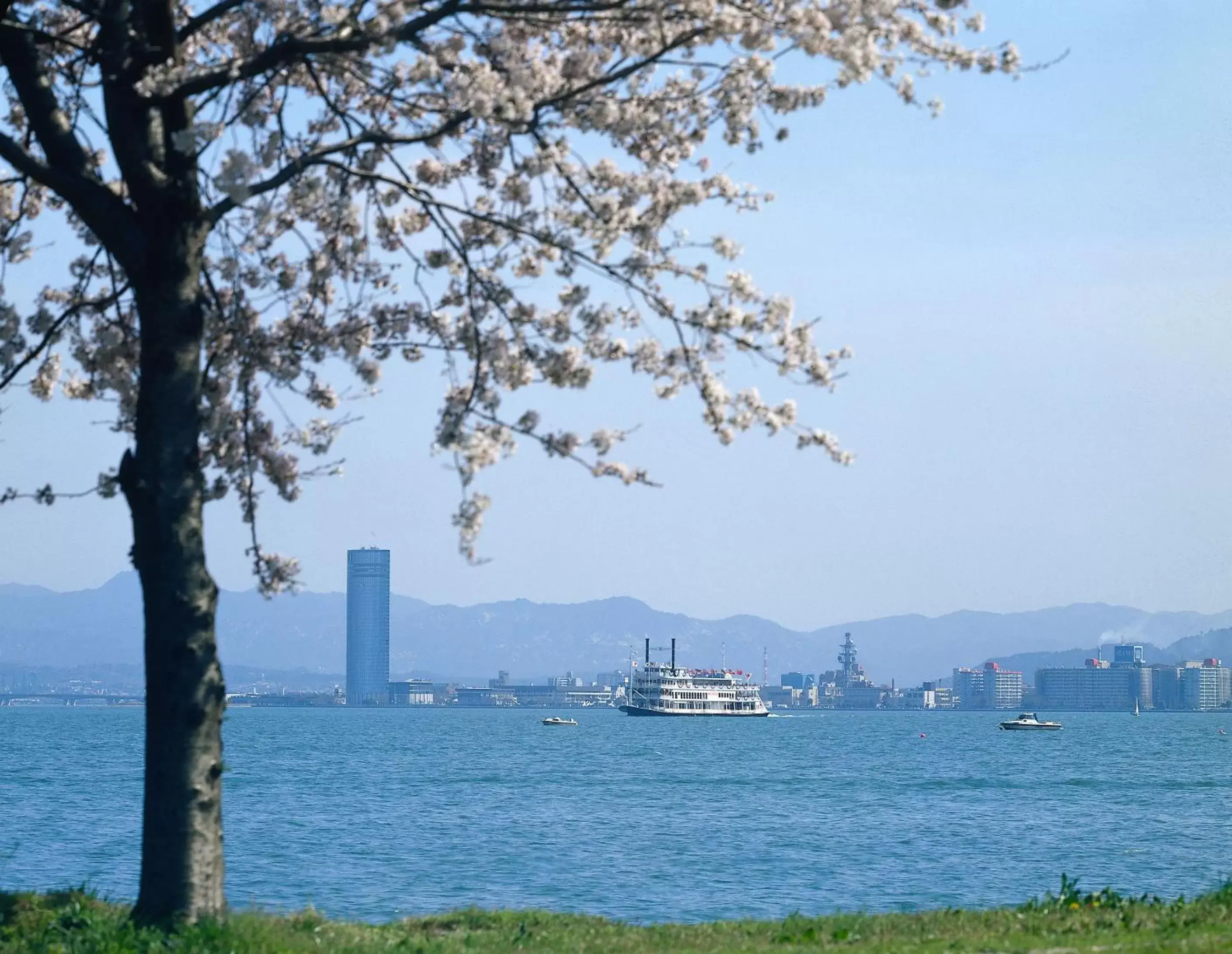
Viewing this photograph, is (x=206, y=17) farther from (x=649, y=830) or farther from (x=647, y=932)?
(x=649, y=830)

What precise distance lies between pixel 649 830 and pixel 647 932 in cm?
3975

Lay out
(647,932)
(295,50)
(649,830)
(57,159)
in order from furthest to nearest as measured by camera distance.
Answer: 1. (649,830)
2. (647,932)
3. (57,159)
4. (295,50)

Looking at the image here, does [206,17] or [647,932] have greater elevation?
[206,17]

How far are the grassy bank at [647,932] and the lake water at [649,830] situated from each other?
1.57 meters

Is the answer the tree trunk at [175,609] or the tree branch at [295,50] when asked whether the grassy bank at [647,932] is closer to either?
the tree trunk at [175,609]

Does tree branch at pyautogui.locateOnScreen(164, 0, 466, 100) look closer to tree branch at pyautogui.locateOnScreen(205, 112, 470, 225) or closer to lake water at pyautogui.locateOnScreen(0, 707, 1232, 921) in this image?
tree branch at pyautogui.locateOnScreen(205, 112, 470, 225)

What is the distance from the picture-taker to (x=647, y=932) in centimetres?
1445

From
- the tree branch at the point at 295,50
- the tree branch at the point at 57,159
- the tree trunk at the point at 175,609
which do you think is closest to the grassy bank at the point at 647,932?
the tree trunk at the point at 175,609

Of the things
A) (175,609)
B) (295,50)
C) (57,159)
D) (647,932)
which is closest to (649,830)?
(647,932)

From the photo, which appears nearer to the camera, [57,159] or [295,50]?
[295,50]

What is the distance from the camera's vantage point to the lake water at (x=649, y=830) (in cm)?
3691

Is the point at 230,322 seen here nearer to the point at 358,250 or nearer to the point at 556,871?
the point at 358,250

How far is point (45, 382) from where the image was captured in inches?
579

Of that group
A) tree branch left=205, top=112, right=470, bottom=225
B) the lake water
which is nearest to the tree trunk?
tree branch left=205, top=112, right=470, bottom=225
